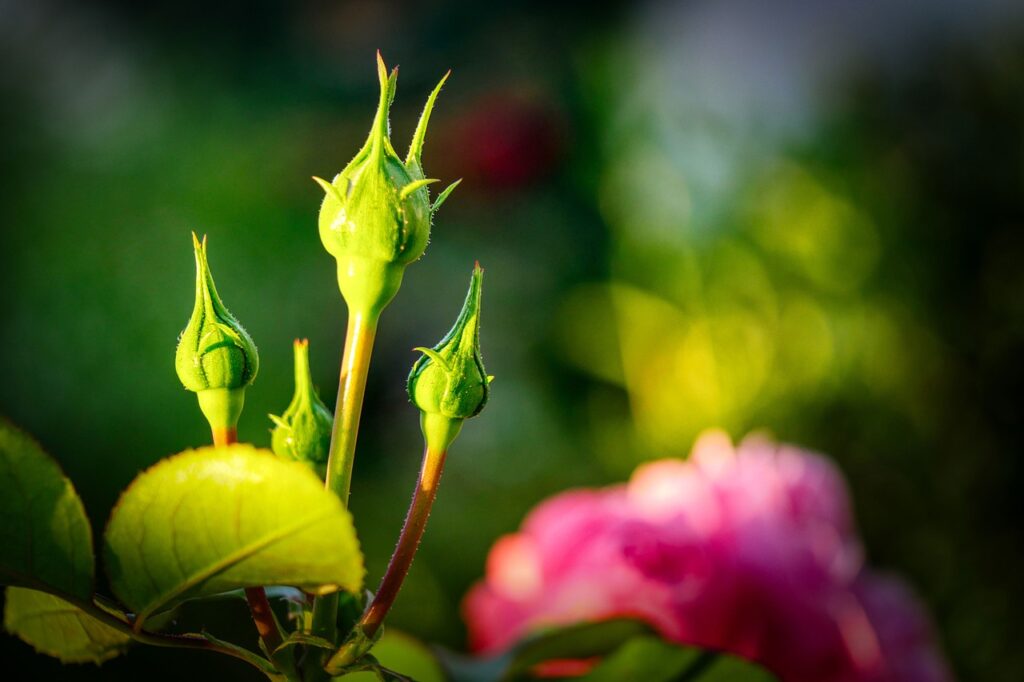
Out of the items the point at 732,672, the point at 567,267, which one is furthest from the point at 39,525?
the point at 567,267

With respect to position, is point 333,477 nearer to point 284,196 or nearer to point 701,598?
point 701,598

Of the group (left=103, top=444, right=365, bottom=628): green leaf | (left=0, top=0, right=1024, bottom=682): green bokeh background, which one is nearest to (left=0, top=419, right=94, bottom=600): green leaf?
(left=103, top=444, right=365, bottom=628): green leaf

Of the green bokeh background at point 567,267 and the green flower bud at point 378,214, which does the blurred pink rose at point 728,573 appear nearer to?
the green flower bud at point 378,214

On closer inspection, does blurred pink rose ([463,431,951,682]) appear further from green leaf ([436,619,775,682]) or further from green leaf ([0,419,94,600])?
green leaf ([0,419,94,600])

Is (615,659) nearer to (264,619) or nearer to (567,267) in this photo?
(264,619)

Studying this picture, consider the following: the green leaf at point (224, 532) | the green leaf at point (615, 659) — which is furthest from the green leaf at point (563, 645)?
the green leaf at point (224, 532)
